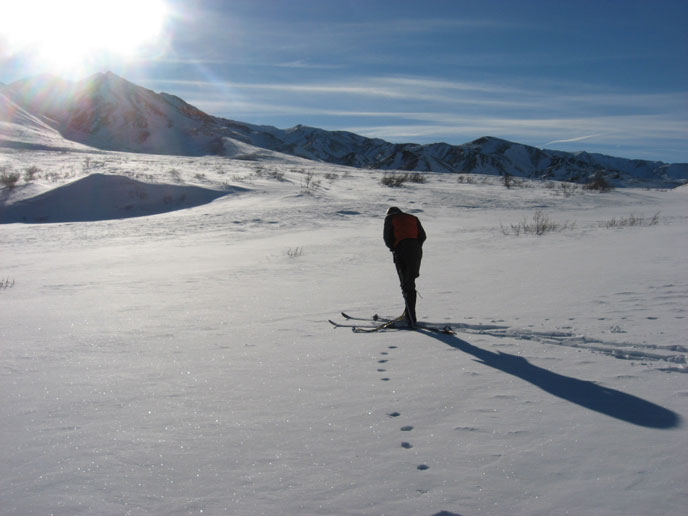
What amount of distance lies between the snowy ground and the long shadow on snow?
17 mm

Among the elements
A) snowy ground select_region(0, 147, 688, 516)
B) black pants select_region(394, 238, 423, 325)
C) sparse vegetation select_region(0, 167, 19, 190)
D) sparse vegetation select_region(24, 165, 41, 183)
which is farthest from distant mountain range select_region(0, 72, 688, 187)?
black pants select_region(394, 238, 423, 325)

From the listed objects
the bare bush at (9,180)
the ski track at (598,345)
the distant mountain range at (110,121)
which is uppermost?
the distant mountain range at (110,121)

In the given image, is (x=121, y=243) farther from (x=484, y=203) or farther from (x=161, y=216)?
(x=484, y=203)

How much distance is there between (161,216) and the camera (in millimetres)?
17469

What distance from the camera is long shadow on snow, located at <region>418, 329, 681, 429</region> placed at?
9.61 feet

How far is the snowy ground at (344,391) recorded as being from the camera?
236 centimetres

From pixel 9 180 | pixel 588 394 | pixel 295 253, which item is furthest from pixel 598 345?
pixel 9 180

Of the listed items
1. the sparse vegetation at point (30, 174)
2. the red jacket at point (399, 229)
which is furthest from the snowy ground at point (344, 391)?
the sparse vegetation at point (30, 174)

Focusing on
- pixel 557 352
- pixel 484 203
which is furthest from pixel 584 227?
pixel 557 352

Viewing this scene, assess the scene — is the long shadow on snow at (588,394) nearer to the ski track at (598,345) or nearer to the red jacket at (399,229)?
the ski track at (598,345)

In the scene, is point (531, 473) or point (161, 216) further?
point (161, 216)

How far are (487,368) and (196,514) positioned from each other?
2520mm

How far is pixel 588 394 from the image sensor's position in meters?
3.36

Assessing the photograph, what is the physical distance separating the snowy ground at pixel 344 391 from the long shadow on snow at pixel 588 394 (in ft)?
0.05
